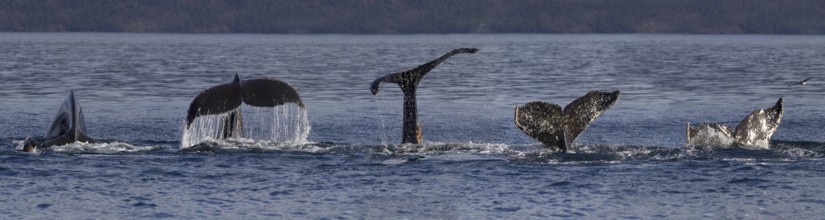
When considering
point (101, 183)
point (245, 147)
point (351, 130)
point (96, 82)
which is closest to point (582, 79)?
point (96, 82)

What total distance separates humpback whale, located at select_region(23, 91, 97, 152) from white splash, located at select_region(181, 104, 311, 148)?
2.11m

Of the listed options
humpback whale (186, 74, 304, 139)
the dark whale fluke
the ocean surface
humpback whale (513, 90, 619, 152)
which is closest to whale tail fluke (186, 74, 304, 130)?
humpback whale (186, 74, 304, 139)

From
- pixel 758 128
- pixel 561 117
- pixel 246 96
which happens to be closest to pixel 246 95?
pixel 246 96

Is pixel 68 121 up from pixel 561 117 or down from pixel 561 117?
down

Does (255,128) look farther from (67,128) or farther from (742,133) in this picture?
(742,133)

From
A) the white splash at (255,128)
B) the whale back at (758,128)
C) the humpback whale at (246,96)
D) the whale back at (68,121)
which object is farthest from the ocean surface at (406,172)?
the humpback whale at (246,96)

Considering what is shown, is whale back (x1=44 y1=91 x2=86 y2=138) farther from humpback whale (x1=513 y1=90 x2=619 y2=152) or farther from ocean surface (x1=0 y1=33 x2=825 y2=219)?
humpback whale (x1=513 y1=90 x2=619 y2=152)

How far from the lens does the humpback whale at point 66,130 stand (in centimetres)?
2764

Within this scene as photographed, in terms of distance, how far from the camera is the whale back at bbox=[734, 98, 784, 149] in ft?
92.3

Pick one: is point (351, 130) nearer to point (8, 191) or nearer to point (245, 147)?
point (245, 147)

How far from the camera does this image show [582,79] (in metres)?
74.3

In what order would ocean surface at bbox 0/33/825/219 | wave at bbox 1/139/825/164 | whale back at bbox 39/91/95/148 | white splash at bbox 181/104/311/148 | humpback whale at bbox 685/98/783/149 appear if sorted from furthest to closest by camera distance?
white splash at bbox 181/104/311/148, humpback whale at bbox 685/98/783/149, whale back at bbox 39/91/95/148, wave at bbox 1/139/825/164, ocean surface at bbox 0/33/825/219

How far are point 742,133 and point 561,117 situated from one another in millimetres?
4249

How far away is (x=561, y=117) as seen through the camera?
2644 centimetres
